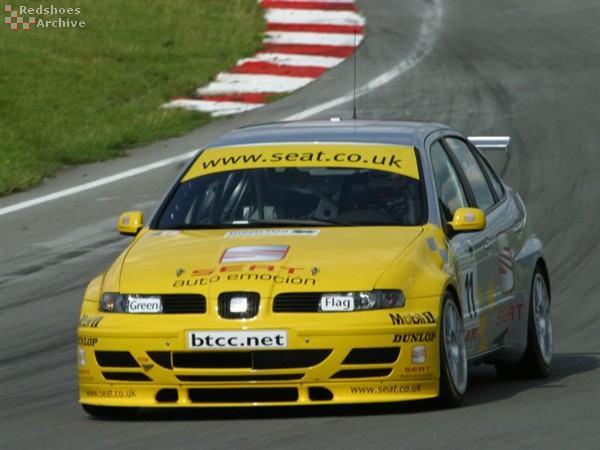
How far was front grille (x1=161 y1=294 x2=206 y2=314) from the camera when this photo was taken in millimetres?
6867

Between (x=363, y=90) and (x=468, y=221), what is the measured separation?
11952mm

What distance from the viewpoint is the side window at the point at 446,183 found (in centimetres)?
788

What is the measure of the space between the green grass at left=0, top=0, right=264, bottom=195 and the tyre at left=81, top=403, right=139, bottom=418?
27.4 feet

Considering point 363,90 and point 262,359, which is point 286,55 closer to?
point 363,90

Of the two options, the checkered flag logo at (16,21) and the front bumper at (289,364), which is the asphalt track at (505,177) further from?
the checkered flag logo at (16,21)

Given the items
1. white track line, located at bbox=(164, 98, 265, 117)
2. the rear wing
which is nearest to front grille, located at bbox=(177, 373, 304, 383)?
the rear wing

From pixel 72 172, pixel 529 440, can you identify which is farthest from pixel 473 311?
pixel 72 172

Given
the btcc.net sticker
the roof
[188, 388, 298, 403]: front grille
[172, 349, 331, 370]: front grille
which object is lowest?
[188, 388, 298, 403]: front grille

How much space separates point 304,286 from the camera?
22.4ft

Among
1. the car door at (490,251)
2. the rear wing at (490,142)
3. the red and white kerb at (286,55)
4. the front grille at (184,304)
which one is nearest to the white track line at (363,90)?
the red and white kerb at (286,55)

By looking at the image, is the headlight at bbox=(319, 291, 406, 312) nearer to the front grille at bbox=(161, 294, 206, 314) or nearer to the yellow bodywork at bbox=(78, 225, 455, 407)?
the yellow bodywork at bbox=(78, 225, 455, 407)

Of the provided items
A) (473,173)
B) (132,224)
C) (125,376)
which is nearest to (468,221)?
(473,173)

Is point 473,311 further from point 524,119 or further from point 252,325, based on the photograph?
point 524,119

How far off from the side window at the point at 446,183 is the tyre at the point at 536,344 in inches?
30.1
